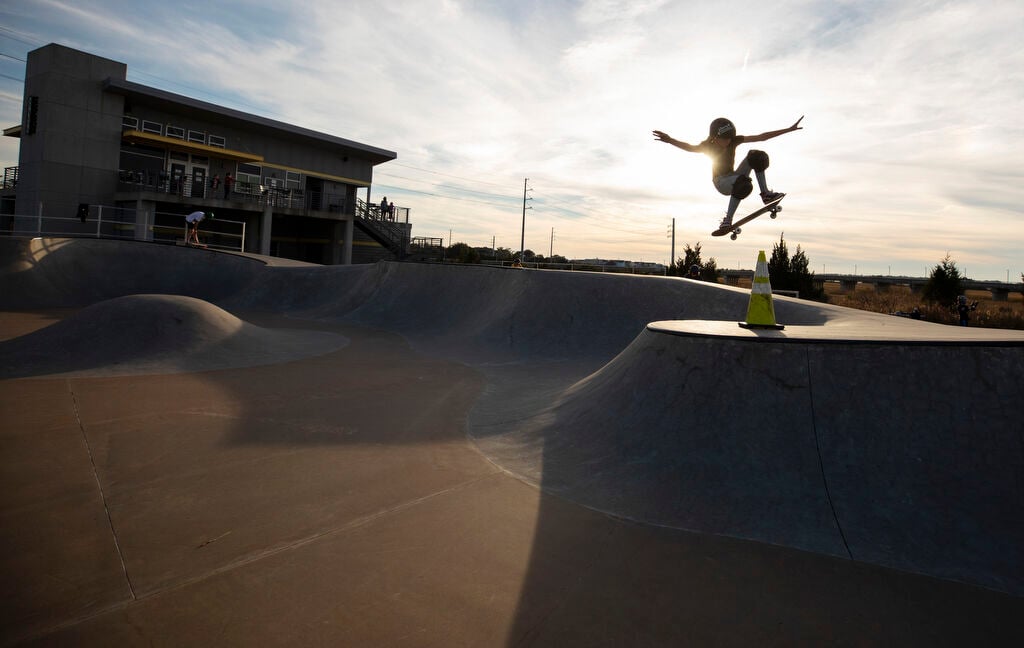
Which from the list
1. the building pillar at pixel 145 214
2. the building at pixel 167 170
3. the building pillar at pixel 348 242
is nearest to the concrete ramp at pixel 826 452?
the building at pixel 167 170

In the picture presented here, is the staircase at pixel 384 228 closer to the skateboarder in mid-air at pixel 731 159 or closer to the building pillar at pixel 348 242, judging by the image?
the building pillar at pixel 348 242

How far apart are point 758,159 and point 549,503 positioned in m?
5.98

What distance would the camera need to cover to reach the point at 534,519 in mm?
3826

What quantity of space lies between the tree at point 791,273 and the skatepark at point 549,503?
22270mm

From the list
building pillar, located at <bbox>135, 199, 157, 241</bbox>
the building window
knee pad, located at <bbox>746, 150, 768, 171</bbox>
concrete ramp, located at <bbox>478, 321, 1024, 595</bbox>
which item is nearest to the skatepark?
concrete ramp, located at <bbox>478, 321, 1024, 595</bbox>

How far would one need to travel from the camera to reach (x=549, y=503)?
4.11 meters

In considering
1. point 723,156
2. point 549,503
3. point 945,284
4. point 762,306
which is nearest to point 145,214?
point 723,156

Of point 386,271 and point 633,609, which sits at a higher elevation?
point 386,271

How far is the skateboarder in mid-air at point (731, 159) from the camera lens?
7.73 m

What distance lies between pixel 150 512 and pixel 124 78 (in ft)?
114

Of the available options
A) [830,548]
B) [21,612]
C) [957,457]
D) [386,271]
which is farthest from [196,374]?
[386,271]

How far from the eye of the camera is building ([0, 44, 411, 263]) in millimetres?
27500

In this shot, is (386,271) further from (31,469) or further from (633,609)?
(633,609)

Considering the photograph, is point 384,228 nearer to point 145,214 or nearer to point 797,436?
point 145,214
